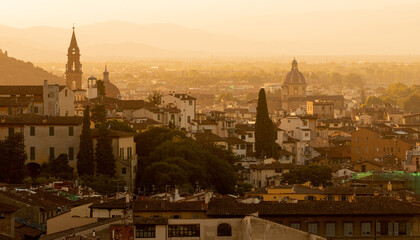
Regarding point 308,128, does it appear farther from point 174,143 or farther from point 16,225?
point 16,225

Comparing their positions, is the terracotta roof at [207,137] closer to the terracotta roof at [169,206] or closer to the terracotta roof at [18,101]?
the terracotta roof at [18,101]

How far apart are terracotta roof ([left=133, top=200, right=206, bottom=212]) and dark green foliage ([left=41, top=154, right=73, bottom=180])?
1381cm

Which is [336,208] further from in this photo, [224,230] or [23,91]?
[23,91]

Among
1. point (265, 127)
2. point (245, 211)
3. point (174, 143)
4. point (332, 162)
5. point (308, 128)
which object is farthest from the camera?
point (308, 128)

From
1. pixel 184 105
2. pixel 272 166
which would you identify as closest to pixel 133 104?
pixel 184 105

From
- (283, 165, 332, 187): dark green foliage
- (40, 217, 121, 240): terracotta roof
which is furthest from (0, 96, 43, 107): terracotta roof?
(40, 217, 121, 240): terracotta roof

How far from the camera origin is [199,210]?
107 ft

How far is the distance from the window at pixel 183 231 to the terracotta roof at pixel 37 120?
65.9 feet

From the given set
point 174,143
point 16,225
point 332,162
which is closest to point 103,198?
point 16,225

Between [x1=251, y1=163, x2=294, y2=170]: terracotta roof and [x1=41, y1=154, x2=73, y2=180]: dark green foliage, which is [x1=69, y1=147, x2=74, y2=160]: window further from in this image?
[x1=251, y1=163, x2=294, y2=170]: terracotta roof

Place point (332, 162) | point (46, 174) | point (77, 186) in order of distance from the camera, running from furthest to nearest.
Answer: point (332, 162)
point (46, 174)
point (77, 186)

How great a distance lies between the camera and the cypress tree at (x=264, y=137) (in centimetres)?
6619

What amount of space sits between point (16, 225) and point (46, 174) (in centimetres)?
1436

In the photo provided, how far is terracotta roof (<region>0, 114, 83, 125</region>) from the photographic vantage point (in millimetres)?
50531
